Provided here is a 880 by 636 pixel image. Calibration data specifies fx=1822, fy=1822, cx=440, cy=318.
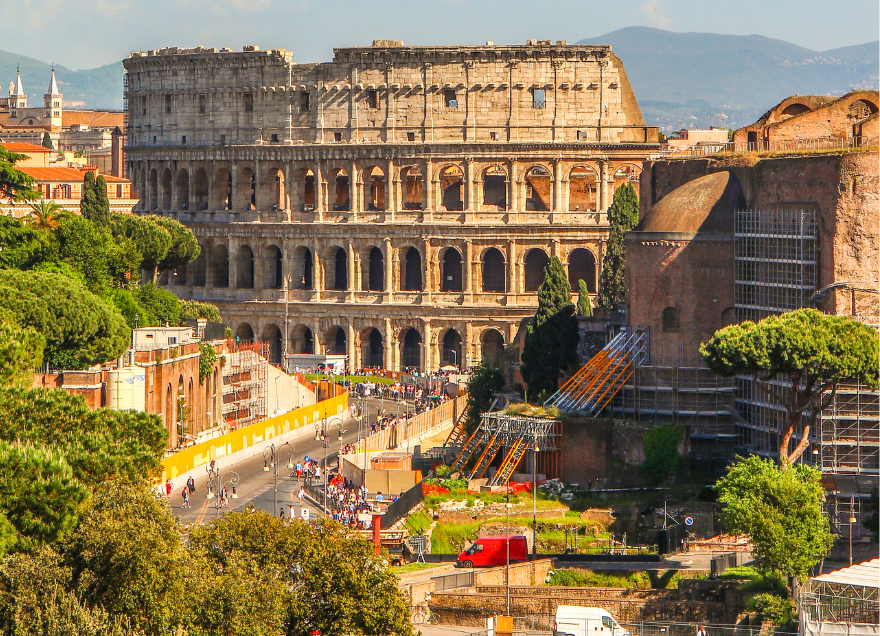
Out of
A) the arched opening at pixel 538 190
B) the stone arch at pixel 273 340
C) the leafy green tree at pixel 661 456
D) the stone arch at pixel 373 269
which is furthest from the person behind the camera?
the stone arch at pixel 273 340

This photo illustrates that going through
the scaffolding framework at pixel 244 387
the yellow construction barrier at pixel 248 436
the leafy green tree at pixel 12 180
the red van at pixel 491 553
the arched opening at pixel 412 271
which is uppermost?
the leafy green tree at pixel 12 180

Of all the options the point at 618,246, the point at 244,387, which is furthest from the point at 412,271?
the point at 244,387

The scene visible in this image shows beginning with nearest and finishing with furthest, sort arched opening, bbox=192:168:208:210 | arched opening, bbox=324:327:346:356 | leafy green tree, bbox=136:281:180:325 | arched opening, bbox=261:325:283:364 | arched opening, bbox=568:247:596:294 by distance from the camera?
leafy green tree, bbox=136:281:180:325 → arched opening, bbox=568:247:596:294 → arched opening, bbox=324:327:346:356 → arched opening, bbox=261:325:283:364 → arched opening, bbox=192:168:208:210

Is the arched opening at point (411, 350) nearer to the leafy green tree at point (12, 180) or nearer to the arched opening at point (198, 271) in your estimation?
the arched opening at point (198, 271)

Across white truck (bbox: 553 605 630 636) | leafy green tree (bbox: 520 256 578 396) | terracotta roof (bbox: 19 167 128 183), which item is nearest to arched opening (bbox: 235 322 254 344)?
terracotta roof (bbox: 19 167 128 183)

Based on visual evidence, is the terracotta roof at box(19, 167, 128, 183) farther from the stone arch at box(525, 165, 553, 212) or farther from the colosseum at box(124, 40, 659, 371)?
the stone arch at box(525, 165, 553, 212)

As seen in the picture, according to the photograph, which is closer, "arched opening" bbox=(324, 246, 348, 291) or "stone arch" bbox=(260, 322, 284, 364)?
"arched opening" bbox=(324, 246, 348, 291)

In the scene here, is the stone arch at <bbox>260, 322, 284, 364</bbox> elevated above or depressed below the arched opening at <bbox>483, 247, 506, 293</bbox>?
below

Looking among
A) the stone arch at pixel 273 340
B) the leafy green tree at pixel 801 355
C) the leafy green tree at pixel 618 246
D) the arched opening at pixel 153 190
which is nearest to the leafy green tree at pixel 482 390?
the leafy green tree at pixel 618 246
